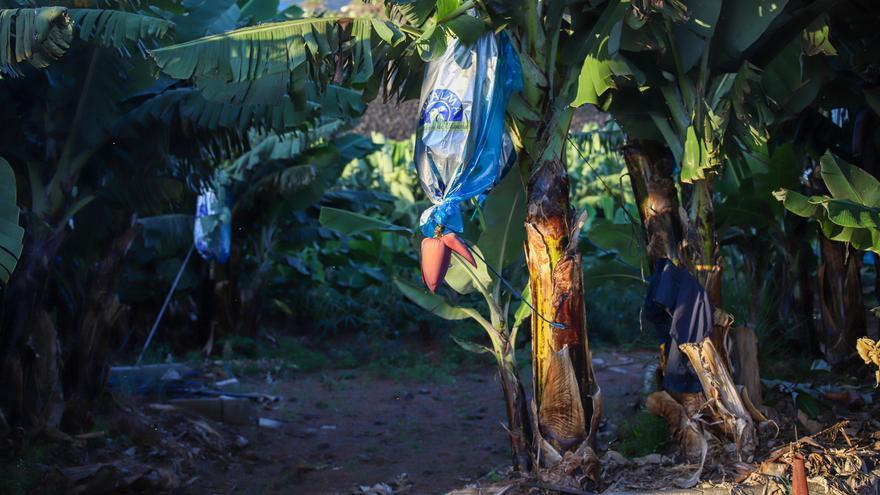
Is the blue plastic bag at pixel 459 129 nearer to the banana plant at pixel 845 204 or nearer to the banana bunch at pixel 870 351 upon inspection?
the banana plant at pixel 845 204

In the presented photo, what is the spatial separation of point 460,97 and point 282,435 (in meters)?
5.01

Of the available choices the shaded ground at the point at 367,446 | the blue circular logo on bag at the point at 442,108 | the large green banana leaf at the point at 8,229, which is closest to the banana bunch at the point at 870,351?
the shaded ground at the point at 367,446

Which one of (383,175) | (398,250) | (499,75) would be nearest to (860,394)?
(499,75)

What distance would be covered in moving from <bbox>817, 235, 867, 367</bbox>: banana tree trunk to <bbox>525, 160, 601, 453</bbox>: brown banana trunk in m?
3.65

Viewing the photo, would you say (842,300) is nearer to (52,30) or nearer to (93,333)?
(93,333)

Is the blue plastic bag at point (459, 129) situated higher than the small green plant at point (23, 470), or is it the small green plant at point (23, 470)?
the blue plastic bag at point (459, 129)

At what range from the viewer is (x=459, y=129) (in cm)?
540

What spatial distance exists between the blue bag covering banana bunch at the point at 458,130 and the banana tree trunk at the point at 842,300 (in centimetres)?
422

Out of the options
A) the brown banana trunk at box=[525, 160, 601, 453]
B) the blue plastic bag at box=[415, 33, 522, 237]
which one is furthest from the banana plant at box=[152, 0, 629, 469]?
the blue plastic bag at box=[415, 33, 522, 237]

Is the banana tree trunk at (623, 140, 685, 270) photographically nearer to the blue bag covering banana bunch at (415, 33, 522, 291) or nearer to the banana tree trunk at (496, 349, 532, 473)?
the banana tree trunk at (496, 349, 532, 473)

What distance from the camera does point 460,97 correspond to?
5461mm

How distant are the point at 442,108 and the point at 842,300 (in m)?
4.84

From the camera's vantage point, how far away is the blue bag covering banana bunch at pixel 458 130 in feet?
17.7

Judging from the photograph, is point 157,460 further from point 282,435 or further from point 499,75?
point 499,75
